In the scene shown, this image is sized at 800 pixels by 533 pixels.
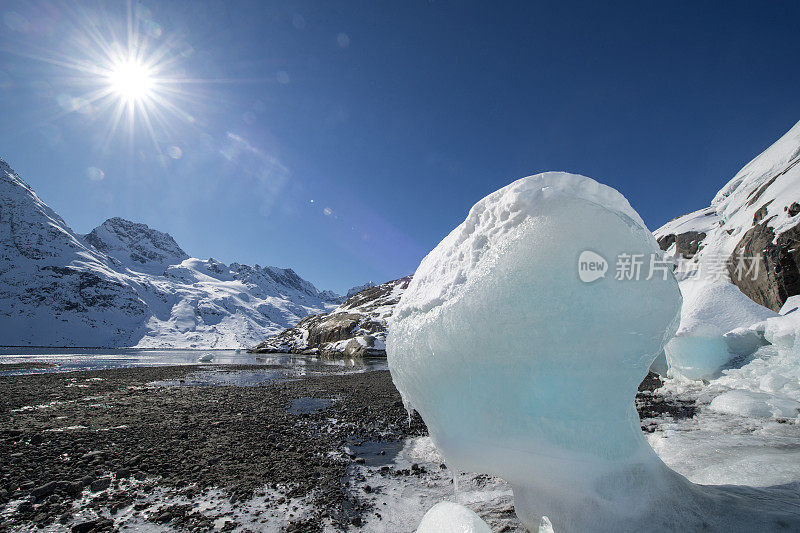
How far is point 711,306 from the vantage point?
717 inches

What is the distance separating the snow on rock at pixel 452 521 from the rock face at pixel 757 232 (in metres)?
25.6

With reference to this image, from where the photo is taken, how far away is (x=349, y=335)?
7238 cm

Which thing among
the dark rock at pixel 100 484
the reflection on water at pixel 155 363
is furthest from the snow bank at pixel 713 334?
the reflection on water at pixel 155 363

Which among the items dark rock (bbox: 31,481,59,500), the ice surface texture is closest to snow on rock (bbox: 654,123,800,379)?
the ice surface texture

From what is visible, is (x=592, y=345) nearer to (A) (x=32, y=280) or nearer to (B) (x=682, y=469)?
(B) (x=682, y=469)

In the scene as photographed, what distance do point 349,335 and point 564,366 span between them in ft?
233

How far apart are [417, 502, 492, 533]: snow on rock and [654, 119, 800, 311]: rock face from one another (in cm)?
2565

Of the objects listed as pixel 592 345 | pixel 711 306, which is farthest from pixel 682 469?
pixel 711 306

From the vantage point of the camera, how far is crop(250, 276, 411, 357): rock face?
61875 mm

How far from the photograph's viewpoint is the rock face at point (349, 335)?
61.9m

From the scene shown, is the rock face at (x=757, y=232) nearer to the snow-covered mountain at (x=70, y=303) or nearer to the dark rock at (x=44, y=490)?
the dark rock at (x=44, y=490)

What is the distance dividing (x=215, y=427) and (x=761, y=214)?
113 feet

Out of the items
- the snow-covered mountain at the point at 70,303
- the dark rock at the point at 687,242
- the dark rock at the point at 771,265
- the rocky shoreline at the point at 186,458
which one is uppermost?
the snow-covered mountain at the point at 70,303

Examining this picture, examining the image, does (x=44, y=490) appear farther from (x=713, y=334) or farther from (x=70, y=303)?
(x=70, y=303)
